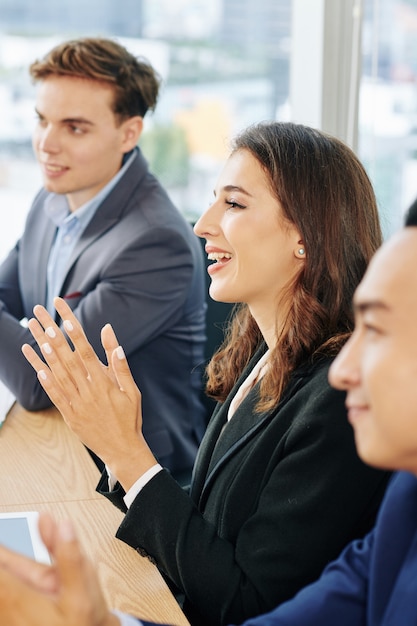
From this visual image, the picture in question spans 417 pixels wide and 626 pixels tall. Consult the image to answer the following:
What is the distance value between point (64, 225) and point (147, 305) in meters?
0.45

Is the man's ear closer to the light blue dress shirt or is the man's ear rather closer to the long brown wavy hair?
the light blue dress shirt

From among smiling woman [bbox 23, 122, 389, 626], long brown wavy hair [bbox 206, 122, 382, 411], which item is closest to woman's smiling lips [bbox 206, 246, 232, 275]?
smiling woman [bbox 23, 122, 389, 626]

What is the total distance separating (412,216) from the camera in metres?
0.99

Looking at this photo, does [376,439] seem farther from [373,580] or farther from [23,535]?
[23,535]

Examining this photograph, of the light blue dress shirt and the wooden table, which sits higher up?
the light blue dress shirt

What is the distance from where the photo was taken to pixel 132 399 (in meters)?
1.56

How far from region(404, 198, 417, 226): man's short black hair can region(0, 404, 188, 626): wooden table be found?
630 mm

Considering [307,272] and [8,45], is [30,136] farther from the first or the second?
[307,272]

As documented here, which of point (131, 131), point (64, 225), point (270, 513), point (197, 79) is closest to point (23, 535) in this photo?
point (270, 513)

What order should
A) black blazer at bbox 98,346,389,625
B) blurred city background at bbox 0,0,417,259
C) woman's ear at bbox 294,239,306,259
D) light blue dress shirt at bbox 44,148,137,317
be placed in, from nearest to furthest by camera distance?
black blazer at bbox 98,346,389,625 → woman's ear at bbox 294,239,306,259 → light blue dress shirt at bbox 44,148,137,317 → blurred city background at bbox 0,0,417,259

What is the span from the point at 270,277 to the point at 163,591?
565 millimetres

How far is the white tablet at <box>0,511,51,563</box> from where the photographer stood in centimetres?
140

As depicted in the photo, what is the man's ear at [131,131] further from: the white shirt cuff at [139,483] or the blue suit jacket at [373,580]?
the blue suit jacket at [373,580]

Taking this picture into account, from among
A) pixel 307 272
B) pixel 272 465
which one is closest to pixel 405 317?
pixel 272 465
